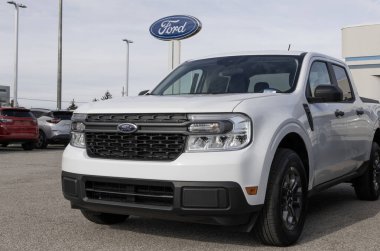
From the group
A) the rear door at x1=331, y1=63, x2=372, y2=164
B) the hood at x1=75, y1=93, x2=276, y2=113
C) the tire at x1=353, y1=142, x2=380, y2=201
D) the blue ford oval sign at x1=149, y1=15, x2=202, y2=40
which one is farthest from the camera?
the blue ford oval sign at x1=149, y1=15, x2=202, y2=40

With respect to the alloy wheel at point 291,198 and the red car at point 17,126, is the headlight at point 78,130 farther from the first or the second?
the red car at point 17,126

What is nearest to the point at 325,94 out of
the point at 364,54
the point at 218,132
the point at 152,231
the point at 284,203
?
the point at 284,203

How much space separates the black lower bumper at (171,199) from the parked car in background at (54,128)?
14.8 metres

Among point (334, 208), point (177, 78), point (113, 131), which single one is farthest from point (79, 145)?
point (334, 208)

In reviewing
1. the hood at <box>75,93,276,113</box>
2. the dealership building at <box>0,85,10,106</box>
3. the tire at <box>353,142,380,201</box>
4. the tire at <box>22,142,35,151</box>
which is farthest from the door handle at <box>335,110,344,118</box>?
the dealership building at <box>0,85,10,106</box>

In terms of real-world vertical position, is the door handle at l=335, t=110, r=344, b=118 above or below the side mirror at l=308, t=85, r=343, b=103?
below

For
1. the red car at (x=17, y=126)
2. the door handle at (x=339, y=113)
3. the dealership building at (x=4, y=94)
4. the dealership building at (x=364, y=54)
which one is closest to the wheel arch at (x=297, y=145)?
the door handle at (x=339, y=113)

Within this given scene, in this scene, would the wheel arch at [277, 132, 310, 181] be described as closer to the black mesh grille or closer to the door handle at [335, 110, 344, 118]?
the door handle at [335, 110, 344, 118]

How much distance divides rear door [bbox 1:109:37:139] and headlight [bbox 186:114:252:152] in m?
14.0

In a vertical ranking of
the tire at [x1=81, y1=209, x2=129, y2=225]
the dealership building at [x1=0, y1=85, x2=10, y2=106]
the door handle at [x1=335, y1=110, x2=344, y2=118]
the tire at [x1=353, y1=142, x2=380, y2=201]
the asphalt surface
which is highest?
the dealership building at [x1=0, y1=85, x2=10, y2=106]

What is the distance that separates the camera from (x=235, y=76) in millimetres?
5625

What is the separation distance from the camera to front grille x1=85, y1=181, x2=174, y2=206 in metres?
4.27

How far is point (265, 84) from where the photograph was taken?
5.39 meters

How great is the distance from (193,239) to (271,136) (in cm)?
125
